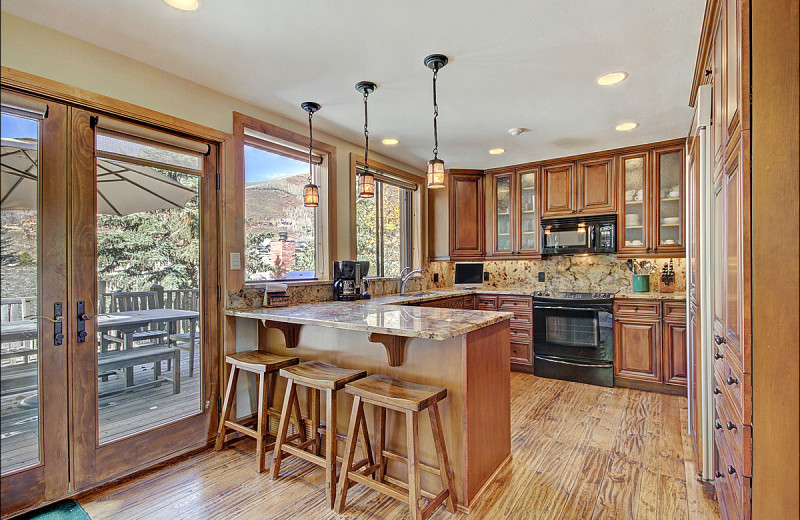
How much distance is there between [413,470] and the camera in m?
1.87

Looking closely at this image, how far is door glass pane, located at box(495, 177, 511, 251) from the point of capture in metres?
5.01

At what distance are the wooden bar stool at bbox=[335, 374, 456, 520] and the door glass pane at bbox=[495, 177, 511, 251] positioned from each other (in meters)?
3.24

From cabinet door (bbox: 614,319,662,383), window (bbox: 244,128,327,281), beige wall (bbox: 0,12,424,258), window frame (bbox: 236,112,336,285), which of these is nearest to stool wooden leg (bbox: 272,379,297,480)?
window frame (bbox: 236,112,336,285)

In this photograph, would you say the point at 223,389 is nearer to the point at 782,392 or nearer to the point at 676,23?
the point at 782,392

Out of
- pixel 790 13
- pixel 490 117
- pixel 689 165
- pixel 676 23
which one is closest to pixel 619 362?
pixel 689 165

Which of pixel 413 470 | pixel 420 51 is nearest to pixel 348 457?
pixel 413 470

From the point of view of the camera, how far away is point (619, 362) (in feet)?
13.2

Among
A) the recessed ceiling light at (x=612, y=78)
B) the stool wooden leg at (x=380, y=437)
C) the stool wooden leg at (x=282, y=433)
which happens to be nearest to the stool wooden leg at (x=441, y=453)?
the stool wooden leg at (x=380, y=437)

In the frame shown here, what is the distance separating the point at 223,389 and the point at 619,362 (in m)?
3.67

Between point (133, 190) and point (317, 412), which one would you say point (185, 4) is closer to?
point (133, 190)

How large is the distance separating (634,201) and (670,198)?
318mm

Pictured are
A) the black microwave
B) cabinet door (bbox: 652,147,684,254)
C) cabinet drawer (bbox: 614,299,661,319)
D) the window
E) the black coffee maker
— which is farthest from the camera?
the black microwave

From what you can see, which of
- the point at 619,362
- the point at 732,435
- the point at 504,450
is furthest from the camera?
the point at 619,362

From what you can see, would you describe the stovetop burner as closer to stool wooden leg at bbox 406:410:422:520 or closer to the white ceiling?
the white ceiling
